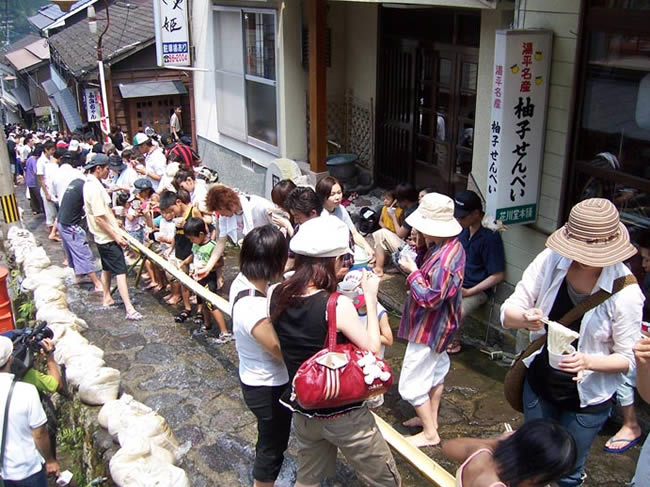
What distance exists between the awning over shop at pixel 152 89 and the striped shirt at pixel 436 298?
19671 mm

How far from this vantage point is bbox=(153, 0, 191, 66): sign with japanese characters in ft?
39.0

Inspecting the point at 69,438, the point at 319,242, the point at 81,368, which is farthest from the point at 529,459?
the point at 69,438

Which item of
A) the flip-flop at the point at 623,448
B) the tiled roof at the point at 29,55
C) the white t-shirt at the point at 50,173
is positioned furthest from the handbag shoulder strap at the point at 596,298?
the tiled roof at the point at 29,55

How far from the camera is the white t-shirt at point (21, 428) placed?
4.07m

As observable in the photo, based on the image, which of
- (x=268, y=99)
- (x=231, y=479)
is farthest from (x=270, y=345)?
(x=268, y=99)

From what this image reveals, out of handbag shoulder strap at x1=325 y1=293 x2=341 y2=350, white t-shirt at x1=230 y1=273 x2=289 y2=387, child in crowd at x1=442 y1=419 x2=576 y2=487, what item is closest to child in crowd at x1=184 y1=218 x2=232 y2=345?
white t-shirt at x1=230 y1=273 x2=289 y2=387

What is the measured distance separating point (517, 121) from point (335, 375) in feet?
11.0

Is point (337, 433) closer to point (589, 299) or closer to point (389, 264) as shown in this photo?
point (589, 299)

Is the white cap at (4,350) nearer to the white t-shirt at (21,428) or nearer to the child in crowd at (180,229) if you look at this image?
the white t-shirt at (21,428)

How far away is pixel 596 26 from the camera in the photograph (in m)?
5.10

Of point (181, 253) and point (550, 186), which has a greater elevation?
point (550, 186)

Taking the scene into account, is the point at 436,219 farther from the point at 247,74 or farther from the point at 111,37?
the point at 111,37

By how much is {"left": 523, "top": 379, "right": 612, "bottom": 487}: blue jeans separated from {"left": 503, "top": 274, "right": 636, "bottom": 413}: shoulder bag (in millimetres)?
68

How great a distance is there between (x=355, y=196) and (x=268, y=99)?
2376 millimetres
